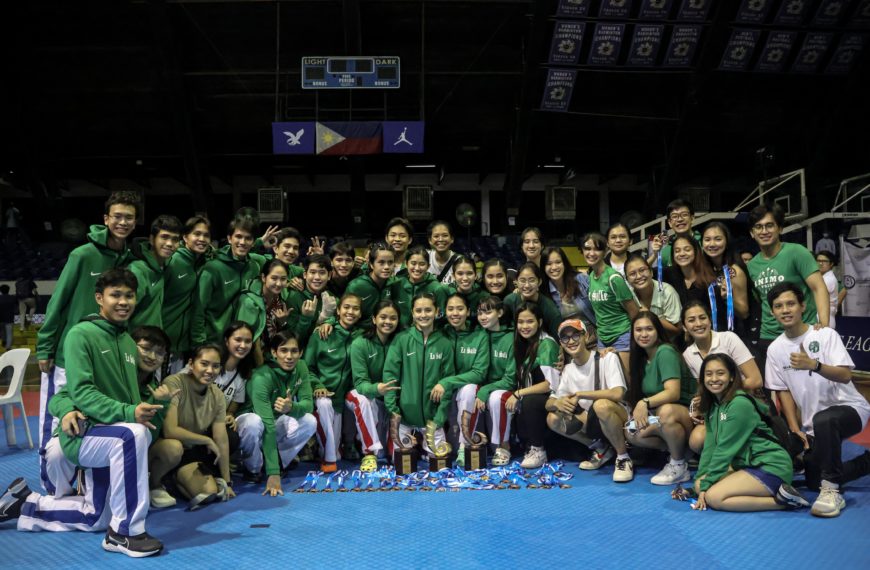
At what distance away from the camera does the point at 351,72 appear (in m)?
12.9

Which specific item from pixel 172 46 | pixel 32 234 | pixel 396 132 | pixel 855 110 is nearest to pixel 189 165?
pixel 172 46

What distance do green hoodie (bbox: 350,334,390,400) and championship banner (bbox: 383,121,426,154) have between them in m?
8.59

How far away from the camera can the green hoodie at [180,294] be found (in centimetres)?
488

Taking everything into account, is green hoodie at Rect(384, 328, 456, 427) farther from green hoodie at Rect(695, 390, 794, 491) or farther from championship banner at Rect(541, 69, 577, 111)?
championship banner at Rect(541, 69, 577, 111)

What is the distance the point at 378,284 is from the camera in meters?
5.86

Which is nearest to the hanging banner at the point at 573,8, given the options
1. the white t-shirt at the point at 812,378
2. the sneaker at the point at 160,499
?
the white t-shirt at the point at 812,378

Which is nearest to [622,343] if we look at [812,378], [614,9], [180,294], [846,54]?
[812,378]

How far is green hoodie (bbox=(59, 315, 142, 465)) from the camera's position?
344cm

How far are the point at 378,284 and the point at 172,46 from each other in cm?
1048

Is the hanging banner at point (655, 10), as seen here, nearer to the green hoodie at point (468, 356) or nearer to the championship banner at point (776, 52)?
the championship banner at point (776, 52)

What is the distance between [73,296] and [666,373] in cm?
407

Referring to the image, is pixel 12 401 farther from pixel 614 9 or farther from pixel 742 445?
pixel 614 9

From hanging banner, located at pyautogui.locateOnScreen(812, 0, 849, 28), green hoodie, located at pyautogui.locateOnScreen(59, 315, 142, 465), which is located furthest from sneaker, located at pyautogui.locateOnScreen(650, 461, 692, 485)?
hanging banner, located at pyautogui.locateOnScreen(812, 0, 849, 28)

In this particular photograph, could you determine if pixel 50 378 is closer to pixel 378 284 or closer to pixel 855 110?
pixel 378 284
